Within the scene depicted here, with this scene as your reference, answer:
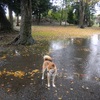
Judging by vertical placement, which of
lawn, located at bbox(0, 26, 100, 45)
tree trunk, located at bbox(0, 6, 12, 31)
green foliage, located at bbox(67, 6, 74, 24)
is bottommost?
lawn, located at bbox(0, 26, 100, 45)

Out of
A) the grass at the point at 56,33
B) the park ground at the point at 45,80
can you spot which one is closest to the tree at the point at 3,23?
the grass at the point at 56,33

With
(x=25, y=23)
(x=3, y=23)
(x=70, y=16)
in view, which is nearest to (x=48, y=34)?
(x=3, y=23)

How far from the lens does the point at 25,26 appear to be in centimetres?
1294

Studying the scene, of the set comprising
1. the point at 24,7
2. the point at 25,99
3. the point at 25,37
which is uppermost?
the point at 24,7

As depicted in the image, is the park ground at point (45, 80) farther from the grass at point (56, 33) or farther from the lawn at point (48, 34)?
the grass at point (56, 33)

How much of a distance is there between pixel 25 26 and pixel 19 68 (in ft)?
19.6

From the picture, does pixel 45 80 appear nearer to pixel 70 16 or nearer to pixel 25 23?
pixel 25 23

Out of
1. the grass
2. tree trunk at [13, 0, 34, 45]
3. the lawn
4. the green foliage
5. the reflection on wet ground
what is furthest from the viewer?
the green foliage

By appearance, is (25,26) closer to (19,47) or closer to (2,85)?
(19,47)

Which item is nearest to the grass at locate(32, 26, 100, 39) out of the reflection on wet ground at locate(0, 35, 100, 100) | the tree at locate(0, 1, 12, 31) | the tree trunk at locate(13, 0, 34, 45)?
the tree at locate(0, 1, 12, 31)

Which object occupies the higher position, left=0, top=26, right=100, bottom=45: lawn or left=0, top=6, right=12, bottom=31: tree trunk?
left=0, top=6, right=12, bottom=31: tree trunk

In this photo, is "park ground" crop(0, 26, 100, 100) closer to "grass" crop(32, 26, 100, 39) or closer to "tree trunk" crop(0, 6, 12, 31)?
"grass" crop(32, 26, 100, 39)

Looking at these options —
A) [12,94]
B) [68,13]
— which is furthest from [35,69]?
[68,13]

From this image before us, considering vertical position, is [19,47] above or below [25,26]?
below
